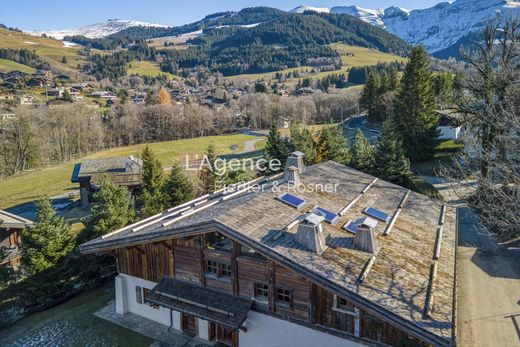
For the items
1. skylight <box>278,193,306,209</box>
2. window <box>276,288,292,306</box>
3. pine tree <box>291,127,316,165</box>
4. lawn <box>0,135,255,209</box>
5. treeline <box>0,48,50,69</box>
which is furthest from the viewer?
treeline <box>0,48,50,69</box>

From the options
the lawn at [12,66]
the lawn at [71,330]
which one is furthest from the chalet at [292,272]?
the lawn at [12,66]

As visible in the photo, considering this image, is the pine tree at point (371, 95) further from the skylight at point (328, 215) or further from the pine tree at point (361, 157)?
the skylight at point (328, 215)

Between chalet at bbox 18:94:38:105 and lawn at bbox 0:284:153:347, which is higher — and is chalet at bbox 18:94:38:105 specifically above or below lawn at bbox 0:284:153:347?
above

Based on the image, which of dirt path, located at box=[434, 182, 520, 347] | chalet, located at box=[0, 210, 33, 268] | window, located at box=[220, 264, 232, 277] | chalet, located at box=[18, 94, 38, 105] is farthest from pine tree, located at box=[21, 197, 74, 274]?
chalet, located at box=[18, 94, 38, 105]

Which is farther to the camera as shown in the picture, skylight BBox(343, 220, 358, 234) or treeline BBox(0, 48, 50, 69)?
treeline BBox(0, 48, 50, 69)

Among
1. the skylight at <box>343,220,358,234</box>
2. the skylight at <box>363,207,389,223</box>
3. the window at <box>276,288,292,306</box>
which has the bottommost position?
the window at <box>276,288,292,306</box>

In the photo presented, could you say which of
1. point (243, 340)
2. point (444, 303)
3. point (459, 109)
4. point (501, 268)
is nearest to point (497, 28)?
point (459, 109)

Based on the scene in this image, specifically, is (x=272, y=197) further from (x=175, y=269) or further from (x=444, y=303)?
(x=444, y=303)

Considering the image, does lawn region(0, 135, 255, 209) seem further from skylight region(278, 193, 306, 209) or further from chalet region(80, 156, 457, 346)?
skylight region(278, 193, 306, 209)
